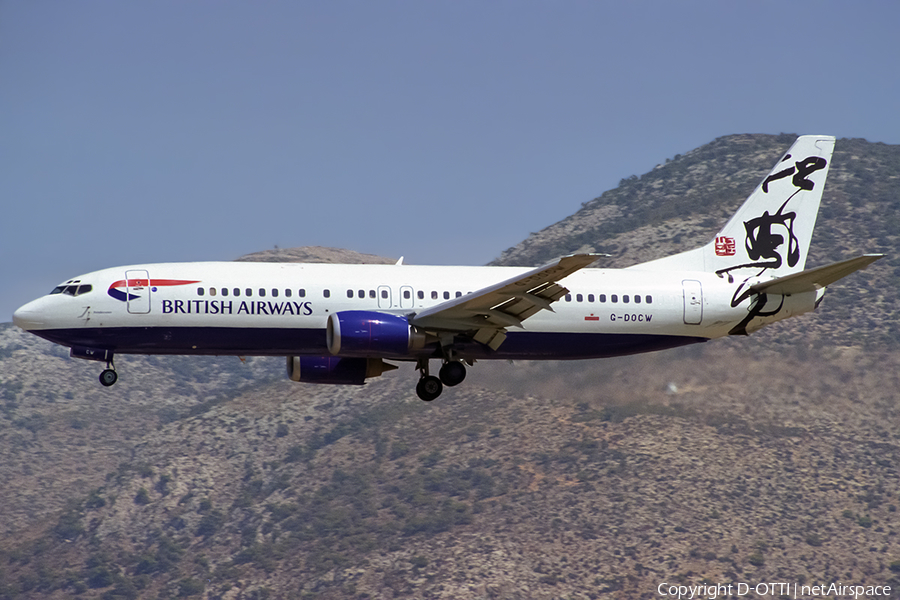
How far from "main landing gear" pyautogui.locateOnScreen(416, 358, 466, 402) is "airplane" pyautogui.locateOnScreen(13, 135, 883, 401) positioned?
49 mm

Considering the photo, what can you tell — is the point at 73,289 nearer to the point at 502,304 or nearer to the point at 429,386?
the point at 429,386

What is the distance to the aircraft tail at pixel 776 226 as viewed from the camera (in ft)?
143

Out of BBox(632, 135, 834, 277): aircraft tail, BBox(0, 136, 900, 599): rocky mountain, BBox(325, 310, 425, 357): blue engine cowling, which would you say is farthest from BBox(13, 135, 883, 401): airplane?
BBox(0, 136, 900, 599): rocky mountain

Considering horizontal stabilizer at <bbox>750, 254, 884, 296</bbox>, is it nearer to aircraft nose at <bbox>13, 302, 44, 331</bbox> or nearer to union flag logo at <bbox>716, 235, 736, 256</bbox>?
union flag logo at <bbox>716, 235, 736, 256</bbox>

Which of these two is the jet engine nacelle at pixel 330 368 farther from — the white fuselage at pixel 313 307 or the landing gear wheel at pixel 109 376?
the landing gear wheel at pixel 109 376

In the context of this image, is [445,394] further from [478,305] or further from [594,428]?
[478,305]

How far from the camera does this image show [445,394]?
320ft

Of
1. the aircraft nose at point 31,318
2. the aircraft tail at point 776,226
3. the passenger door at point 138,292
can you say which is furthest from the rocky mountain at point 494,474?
the aircraft nose at point 31,318

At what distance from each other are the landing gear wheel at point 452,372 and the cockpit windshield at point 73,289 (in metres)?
12.2

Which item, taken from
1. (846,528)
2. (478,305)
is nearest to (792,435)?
(846,528)

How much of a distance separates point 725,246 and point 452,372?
1274 cm

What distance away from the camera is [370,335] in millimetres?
35969

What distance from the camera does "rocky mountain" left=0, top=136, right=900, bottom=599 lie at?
82.1m

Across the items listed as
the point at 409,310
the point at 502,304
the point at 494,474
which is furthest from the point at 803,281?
the point at 494,474
